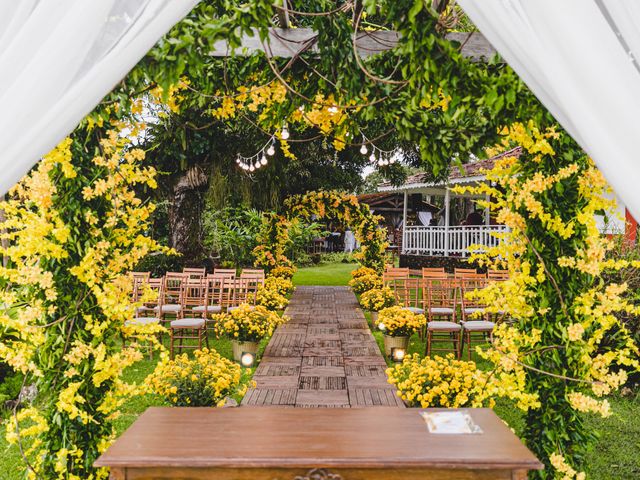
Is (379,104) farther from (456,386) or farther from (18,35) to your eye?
(456,386)

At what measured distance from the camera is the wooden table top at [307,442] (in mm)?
2023

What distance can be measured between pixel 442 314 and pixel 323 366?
7.21ft

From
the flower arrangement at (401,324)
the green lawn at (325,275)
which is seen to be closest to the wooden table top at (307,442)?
the flower arrangement at (401,324)

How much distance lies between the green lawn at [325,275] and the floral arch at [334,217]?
3.38 metres

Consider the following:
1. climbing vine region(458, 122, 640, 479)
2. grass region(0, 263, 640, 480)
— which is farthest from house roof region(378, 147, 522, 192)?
climbing vine region(458, 122, 640, 479)

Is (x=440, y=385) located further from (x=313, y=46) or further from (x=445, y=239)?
(x=445, y=239)

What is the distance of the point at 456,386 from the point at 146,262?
9.04 metres

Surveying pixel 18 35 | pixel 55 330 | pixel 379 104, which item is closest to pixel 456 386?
pixel 379 104

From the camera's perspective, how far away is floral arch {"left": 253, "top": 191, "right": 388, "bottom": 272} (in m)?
12.1

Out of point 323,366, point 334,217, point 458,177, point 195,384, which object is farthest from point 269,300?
point 458,177

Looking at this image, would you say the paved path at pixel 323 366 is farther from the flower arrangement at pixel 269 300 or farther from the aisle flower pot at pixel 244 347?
the flower arrangement at pixel 269 300

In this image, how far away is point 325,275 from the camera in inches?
714

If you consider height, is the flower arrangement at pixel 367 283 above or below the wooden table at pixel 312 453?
above

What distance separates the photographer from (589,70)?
160 cm
